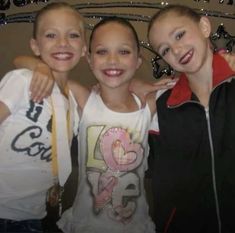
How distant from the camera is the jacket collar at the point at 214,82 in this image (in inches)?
33.9

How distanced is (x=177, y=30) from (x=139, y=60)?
0.15 m

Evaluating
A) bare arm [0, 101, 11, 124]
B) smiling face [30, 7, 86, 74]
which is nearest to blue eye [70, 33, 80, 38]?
smiling face [30, 7, 86, 74]

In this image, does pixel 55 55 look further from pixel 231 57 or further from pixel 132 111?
pixel 231 57

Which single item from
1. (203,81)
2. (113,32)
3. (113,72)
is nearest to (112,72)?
(113,72)

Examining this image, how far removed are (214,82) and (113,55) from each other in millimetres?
249

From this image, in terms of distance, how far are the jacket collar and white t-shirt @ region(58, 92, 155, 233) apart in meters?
0.10

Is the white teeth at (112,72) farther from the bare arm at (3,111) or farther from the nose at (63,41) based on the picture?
the bare arm at (3,111)

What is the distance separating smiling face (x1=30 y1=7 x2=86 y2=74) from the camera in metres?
0.90

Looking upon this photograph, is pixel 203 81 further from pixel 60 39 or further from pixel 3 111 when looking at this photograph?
pixel 3 111

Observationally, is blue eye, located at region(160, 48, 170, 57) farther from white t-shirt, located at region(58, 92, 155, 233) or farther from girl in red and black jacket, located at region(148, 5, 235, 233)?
white t-shirt, located at region(58, 92, 155, 233)

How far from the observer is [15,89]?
0.79 metres

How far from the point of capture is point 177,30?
34.5 inches

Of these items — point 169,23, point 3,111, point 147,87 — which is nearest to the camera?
point 3,111

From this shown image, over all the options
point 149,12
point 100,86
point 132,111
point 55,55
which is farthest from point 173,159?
point 149,12
